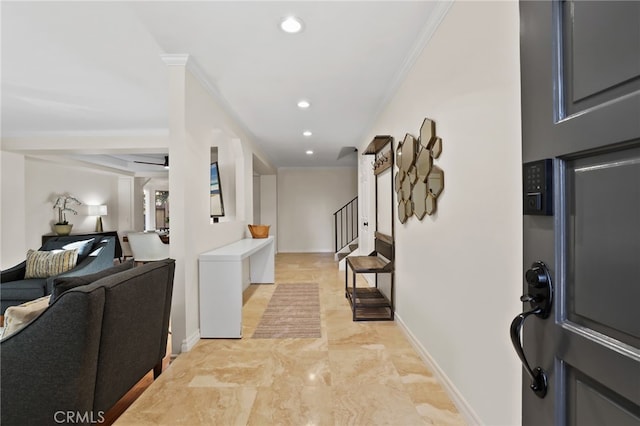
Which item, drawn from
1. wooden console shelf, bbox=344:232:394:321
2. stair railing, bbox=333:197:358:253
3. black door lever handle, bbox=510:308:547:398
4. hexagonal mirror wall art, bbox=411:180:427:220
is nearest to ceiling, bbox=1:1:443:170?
hexagonal mirror wall art, bbox=411:180:427:220

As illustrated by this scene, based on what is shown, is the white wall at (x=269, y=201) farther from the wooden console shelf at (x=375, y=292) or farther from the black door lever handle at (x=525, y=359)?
the black door lever handle at (x=525, y=359)

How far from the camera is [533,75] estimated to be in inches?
29.7

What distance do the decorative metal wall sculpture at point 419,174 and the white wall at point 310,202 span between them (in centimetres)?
567

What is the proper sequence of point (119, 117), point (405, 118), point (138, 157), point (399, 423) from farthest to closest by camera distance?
point (138, 157) < point (119, 117) < point (405, 118) < point (399, 423)

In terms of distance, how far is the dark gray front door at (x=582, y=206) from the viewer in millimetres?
541

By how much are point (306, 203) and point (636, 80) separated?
811 centimetres

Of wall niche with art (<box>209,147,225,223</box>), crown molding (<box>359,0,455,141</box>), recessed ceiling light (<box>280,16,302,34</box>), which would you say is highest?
recessed ceiling light (<box>280,16,302,34</box>)

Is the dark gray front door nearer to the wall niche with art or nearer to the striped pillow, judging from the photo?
the wall niche with art

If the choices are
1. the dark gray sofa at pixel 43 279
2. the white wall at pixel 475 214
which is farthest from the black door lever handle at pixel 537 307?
the dark gray sofa at pixel 43 279

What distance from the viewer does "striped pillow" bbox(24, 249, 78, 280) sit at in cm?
366

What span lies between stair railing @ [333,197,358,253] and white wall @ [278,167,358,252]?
22cm

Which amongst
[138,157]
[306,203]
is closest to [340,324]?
[306,203]

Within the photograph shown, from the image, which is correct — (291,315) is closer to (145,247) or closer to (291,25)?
(291,25)

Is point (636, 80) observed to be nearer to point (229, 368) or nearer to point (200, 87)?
point (229, 368)
